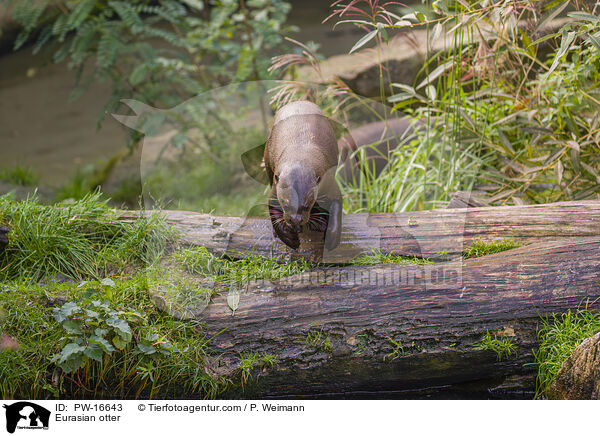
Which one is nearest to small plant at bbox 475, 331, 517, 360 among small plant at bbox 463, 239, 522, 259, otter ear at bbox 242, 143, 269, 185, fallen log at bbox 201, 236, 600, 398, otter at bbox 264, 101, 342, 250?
fallen log at bbox 201, 236, 600, 398

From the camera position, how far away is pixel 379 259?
8.79 ft

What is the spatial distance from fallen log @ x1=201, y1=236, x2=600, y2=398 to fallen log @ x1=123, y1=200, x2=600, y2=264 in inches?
12.3

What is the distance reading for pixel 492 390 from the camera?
2.32 m

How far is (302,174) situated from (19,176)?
389 centimetres

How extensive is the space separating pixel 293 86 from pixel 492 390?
201 cm

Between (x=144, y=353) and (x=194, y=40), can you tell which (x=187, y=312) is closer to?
(x=144, y=353)

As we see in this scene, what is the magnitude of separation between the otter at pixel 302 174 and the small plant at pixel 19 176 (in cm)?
334

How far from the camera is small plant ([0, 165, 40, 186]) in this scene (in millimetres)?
4910

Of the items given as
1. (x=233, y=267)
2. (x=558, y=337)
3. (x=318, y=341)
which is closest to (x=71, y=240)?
(x=233, y=267)

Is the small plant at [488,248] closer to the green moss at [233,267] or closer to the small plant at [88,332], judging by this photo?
the green moss at [233,267]

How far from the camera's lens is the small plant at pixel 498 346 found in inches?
89.8

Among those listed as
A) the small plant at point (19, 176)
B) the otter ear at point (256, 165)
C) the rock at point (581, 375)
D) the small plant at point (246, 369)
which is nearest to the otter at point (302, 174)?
the otter ear at point (256, 165)
